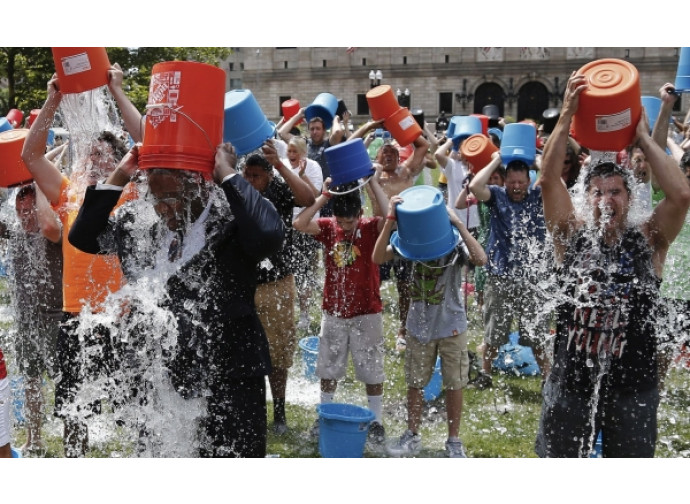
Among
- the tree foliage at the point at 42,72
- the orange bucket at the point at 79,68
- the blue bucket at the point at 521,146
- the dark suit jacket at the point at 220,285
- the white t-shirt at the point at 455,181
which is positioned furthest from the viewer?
the tree foliage at the point at 42,72

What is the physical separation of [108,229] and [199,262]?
50 centimetres

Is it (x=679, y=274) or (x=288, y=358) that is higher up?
(x=679, y=274)

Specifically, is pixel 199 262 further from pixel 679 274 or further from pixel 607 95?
pixel 679 274

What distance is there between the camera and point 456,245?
445 centimetres

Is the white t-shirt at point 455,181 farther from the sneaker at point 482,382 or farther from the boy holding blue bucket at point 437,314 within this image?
the boy holding blue bucket at point 437,314

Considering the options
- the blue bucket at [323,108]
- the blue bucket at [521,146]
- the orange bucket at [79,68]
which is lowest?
the orange bucket at [79,68]

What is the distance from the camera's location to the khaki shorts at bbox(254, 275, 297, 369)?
182 inches

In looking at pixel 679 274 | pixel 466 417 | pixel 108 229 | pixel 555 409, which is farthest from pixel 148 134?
pixel 679 274

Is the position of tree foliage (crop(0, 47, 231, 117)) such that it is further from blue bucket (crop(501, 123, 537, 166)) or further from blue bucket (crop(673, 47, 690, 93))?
blue bucket (crop(673, 47, 690, 93))

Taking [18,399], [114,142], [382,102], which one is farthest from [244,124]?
[18,399]

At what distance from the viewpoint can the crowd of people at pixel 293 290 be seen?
9.24 feet

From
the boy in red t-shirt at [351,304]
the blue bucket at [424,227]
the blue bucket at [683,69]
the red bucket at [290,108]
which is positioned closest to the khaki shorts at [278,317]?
the boy in red t-shirt at [351,304]

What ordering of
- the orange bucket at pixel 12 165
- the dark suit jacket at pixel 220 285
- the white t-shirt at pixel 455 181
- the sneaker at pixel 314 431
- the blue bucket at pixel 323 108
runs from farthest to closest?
the blue bucket at pixel 323 108 < the white t-shirt at pixel 455 181 < the sneaker at pixel 314 431 < the orange bucket at pixel 12 165 < the dark suit jacket at pixel 220 285

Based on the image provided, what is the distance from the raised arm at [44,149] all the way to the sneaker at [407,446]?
2.59m
